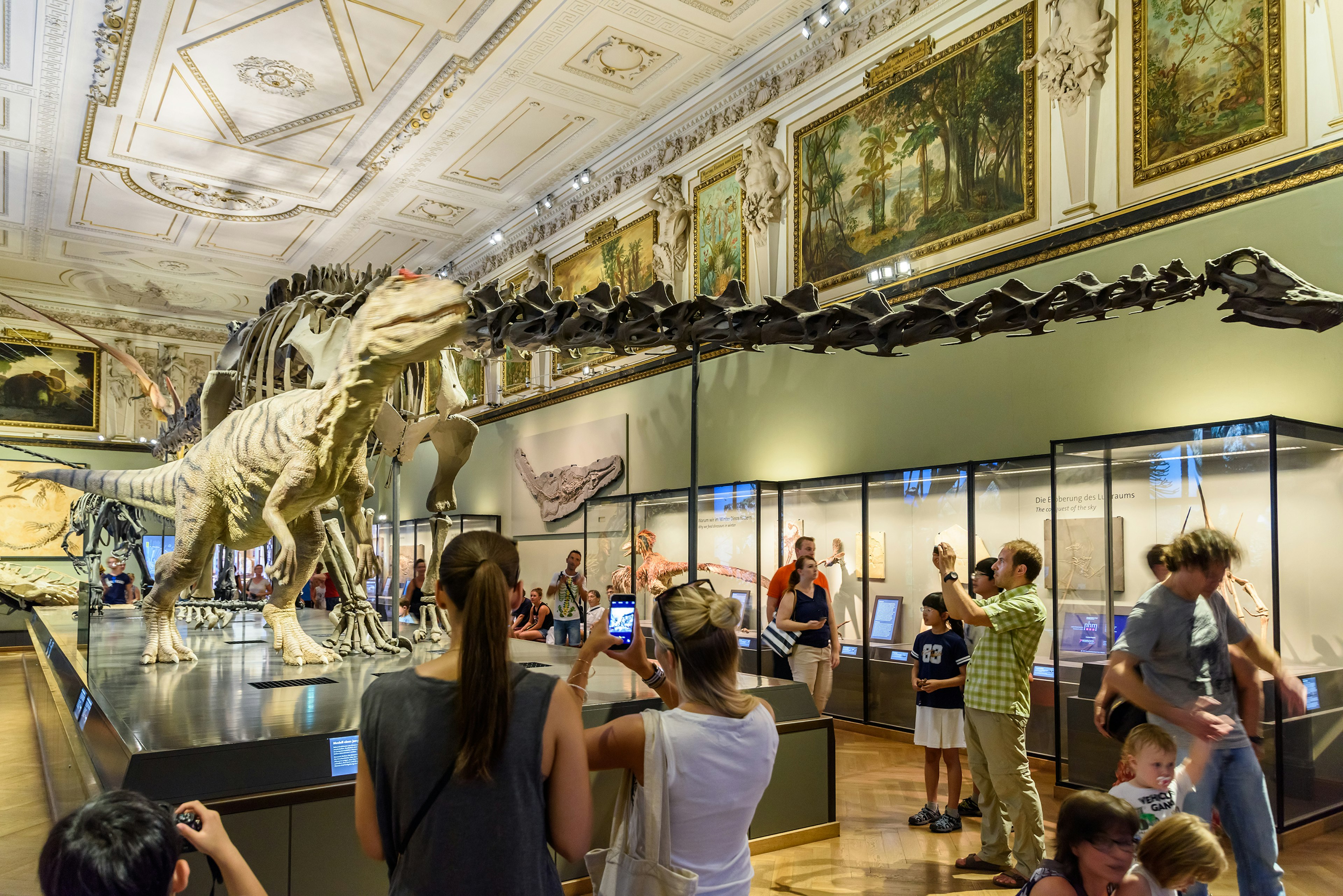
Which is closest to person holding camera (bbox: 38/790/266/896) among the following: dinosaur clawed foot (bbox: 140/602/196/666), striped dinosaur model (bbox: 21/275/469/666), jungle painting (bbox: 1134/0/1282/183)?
striped dinosaur model (bbox: 21/275/469/666)

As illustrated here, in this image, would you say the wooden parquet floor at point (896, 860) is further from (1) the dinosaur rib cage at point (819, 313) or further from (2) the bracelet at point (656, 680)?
(1) the dinosaur rib cage at point (819, 313)

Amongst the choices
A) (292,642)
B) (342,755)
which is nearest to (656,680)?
(342,755)

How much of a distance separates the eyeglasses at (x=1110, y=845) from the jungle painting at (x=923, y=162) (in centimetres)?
676

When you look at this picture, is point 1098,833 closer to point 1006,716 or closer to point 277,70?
point 1006,716

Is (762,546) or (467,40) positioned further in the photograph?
(467,40)

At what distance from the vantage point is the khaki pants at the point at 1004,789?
456 cm

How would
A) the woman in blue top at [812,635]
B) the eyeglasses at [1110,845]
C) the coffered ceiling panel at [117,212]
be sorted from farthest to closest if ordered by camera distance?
the coffered ceiling panel at [117,212]
the woman in blue top at [812,635]
the eyeglasses at [1110,845]

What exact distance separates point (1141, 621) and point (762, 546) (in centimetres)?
644

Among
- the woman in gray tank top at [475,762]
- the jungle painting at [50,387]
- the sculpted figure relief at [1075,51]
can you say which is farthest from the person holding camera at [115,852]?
the jungle painting at [50,387]

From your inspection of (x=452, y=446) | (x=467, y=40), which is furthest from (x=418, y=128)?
(x=452, y=446)

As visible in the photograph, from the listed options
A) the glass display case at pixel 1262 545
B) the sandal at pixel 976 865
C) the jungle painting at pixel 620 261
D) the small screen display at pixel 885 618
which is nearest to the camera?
the sandal at pixel 976 865

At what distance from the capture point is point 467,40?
11.0 metres

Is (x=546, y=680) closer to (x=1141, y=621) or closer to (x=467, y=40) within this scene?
(x=1141, y=621)

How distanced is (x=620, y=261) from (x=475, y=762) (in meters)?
12.1
